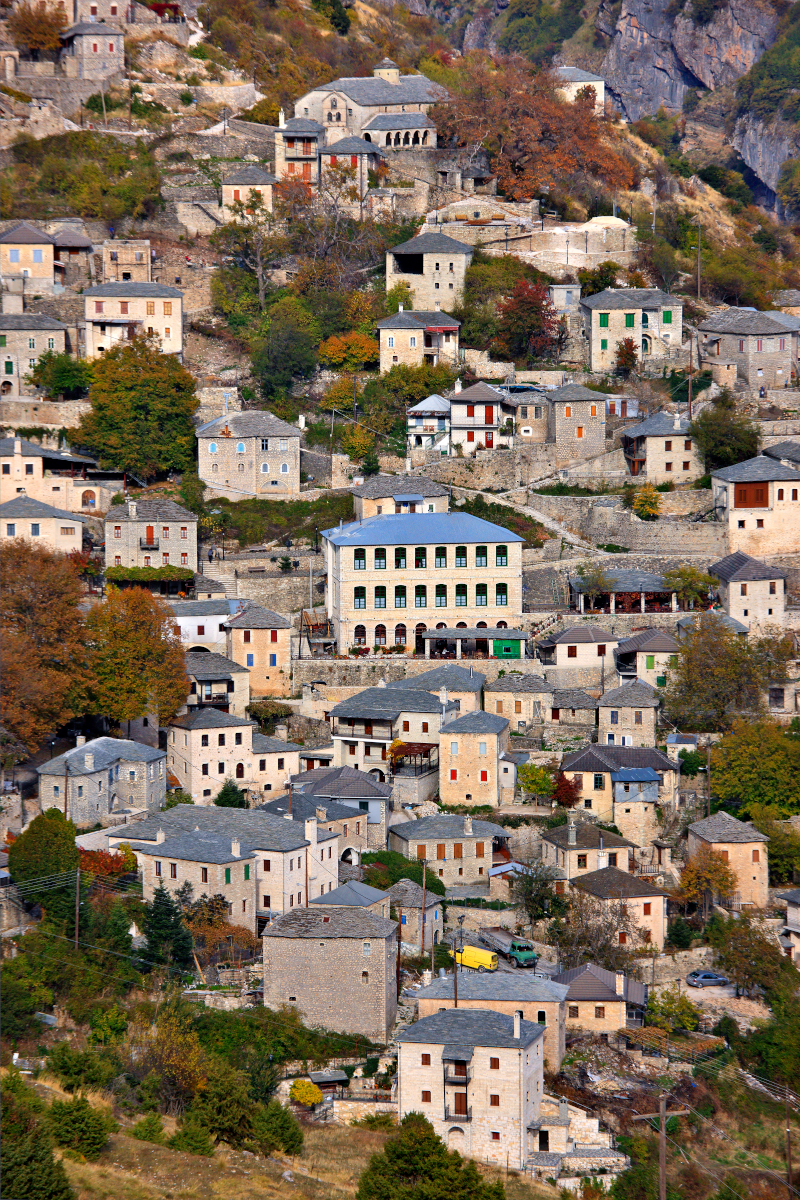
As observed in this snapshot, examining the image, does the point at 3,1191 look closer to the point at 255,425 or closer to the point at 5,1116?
the point at 5,1116

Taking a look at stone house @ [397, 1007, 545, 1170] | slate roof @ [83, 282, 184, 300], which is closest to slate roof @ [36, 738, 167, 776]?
stone house @ [397, 1007, 545, 1170]

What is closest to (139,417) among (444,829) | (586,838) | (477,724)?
(477,724)

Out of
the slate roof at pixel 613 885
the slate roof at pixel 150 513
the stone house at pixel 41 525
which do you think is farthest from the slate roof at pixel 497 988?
the stone house at pixel 41 525

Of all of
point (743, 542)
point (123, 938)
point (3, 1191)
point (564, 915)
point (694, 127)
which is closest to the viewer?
point (3, 1191)

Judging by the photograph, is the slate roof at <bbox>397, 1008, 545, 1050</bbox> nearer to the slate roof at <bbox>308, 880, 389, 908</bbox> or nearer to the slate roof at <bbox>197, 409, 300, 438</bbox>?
the slate roof at <bbox>308, 880, 389, 908</bbox>

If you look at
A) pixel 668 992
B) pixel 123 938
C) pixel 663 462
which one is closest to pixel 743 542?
pixel 663 462

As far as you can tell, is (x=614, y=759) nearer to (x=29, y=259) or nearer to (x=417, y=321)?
(x=417, y=321)
